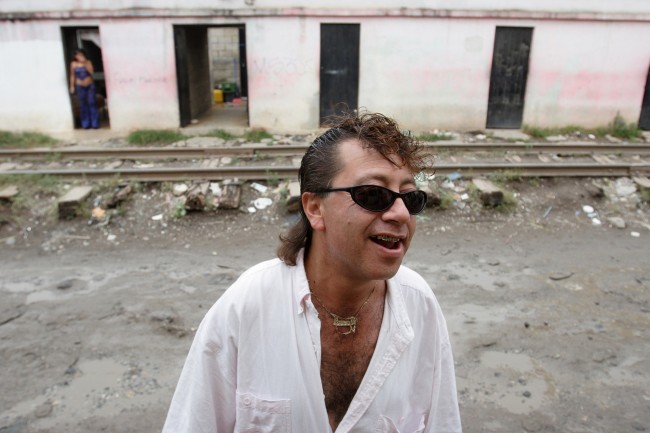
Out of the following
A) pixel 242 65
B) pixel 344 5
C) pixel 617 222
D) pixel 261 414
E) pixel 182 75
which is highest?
pixel 344 5

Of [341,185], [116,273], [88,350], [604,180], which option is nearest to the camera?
[341,185]

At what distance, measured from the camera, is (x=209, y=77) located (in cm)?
1716

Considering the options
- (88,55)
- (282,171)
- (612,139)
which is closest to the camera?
(282,171)

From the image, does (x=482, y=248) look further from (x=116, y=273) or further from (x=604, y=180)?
(x=116, y=273)

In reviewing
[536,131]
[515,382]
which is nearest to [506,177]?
[515,382]

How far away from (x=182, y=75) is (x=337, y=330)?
497 inches

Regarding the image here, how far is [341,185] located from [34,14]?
1359 cm

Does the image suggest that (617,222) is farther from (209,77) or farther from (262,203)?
(209,77)

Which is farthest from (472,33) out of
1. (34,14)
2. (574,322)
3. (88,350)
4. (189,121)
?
(88,350)

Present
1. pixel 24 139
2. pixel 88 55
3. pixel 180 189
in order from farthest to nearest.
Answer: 1. pixel 88 55
2. pixel 24 139
3. pixel 180 189

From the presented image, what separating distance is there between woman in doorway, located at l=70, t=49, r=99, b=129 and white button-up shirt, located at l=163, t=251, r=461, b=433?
1303 centimetres

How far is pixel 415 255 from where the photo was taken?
6727mm

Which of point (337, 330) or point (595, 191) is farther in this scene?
point (595, 191)

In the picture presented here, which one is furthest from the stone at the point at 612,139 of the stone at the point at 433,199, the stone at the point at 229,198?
the stone at the point at 229,198
